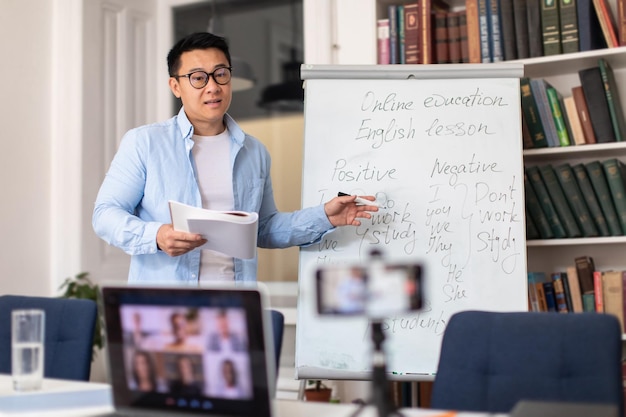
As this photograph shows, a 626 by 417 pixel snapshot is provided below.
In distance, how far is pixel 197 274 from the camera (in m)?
2.54

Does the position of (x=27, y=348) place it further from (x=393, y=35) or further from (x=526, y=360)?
(x=393, y=35)

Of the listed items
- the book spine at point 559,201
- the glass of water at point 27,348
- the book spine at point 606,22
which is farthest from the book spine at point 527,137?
the glass of water at point 27,348

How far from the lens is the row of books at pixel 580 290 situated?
3084 mm

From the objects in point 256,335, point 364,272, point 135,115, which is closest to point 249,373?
point 256,335

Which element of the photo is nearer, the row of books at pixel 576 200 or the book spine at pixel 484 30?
the row of books at pixel 576 200

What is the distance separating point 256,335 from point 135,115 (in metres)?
3.33

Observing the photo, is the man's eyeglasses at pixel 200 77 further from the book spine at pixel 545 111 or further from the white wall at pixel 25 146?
the white wall at pixel 25 146

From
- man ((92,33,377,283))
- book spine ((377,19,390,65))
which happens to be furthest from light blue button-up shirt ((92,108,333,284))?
book spine ((377,19,390,65))

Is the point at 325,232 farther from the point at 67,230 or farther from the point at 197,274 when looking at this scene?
the point at 67,230

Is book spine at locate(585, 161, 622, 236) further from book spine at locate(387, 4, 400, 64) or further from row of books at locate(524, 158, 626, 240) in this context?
book spine at locate(387, 4, 400, 64)

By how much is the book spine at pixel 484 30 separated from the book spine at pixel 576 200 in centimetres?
56

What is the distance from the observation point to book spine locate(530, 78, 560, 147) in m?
3.24

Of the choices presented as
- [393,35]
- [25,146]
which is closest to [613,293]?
[393,35]

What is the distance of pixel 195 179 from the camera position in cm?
260
